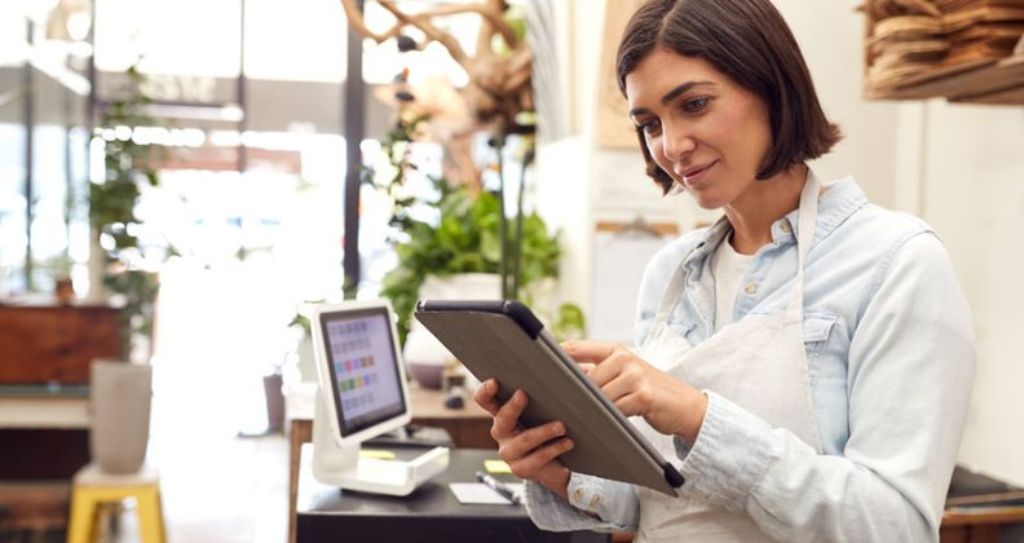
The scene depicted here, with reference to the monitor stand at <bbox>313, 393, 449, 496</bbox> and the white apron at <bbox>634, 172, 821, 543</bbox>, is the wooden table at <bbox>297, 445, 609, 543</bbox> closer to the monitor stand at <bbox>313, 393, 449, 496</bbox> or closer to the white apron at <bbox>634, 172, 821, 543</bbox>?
the monitor stand at <bbox>313, 393, 449, 496</bbox>

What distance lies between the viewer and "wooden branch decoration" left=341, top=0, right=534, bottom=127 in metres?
4.03

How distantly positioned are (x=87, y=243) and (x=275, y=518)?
172 cm

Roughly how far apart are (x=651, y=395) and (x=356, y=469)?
4.40 feet

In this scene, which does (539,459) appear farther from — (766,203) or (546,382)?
(766,203)

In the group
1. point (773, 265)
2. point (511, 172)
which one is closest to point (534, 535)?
point (773, 265)

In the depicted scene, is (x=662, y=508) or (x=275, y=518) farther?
(x=275, y=518)

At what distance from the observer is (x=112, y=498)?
4133 millimetres

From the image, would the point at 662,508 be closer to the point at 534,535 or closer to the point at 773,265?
the point at 773,265

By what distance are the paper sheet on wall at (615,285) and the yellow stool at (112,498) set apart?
1.96 m

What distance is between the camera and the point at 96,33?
820cm

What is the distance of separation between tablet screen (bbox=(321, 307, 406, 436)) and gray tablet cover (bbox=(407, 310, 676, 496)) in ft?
3.22

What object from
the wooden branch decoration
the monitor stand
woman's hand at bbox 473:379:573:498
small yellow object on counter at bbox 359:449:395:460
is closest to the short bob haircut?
woman's hand at bbox 473:379:573:498

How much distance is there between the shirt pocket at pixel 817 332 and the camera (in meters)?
1.15

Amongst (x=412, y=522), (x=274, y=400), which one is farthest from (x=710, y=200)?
(x=274, y=400)
